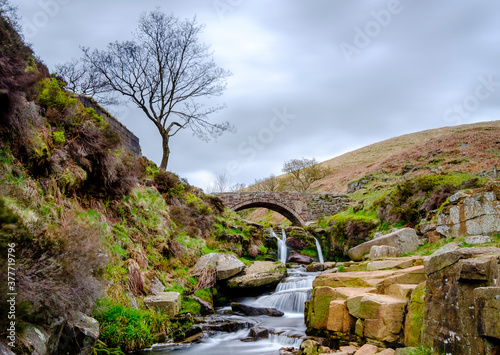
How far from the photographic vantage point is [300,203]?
29.5m

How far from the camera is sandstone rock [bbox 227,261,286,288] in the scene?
36.2 ft

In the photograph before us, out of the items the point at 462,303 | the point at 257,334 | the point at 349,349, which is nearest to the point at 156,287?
the point at 257,334

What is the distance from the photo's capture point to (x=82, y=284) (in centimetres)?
479

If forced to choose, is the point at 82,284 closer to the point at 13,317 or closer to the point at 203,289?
the point at 13,317

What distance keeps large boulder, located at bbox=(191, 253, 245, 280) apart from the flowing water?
1107mm

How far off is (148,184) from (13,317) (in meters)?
10.5

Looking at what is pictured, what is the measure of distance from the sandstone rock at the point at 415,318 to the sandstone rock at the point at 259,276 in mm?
6717

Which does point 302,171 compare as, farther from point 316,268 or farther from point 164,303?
point 164,303

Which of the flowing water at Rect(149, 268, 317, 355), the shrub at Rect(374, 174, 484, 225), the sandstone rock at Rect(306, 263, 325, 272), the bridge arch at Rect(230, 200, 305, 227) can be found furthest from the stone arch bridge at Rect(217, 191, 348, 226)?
the flowing water at Rect(149, 268, 317, 355)

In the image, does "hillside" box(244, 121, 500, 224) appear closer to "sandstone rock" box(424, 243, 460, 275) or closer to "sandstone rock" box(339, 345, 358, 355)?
"sandstone rock" box(339, 345, 358, 355)

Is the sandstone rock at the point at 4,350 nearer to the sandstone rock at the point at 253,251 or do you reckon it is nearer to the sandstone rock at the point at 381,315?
the sandstone rock at the point at 381,315

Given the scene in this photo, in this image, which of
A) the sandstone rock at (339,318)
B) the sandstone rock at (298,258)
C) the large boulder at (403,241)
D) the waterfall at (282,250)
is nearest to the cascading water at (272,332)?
the sandstone rock at (339,318)

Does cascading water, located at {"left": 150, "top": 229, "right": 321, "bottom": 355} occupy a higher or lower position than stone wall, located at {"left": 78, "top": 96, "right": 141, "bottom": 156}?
lower

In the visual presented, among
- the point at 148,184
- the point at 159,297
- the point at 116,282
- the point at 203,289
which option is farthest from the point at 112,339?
the point at 148,184
